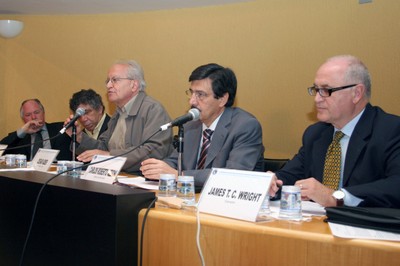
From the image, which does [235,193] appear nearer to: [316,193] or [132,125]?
[316,193]

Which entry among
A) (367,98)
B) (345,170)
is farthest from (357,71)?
(345,170)

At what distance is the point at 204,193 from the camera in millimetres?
1561

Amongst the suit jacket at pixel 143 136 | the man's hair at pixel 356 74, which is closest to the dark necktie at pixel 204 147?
the suit jacket at pixel 143 136

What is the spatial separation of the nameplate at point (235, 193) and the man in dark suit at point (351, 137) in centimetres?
32

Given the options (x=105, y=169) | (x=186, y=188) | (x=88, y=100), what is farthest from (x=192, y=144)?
(x=88, y=100)

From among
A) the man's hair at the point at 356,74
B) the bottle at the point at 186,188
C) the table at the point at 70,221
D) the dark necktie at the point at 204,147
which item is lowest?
the table at the point at 70,221

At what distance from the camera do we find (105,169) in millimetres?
2131

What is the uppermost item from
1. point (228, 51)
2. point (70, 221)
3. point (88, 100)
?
point (228, 51)

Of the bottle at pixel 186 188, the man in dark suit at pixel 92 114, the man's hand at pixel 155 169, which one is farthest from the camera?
the man in dark suit at pixel 92 114

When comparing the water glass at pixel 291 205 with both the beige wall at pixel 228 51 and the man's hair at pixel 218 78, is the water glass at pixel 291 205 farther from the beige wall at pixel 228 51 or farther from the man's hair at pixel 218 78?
the beige wall at pixel 228 51

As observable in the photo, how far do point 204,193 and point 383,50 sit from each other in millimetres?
2499

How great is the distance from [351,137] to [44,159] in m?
1.66

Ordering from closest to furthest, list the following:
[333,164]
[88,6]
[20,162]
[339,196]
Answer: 1. [339,196]
2. [333,164]
3. [20,162]
4. [88,6]

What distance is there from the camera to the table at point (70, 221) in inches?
60.0
